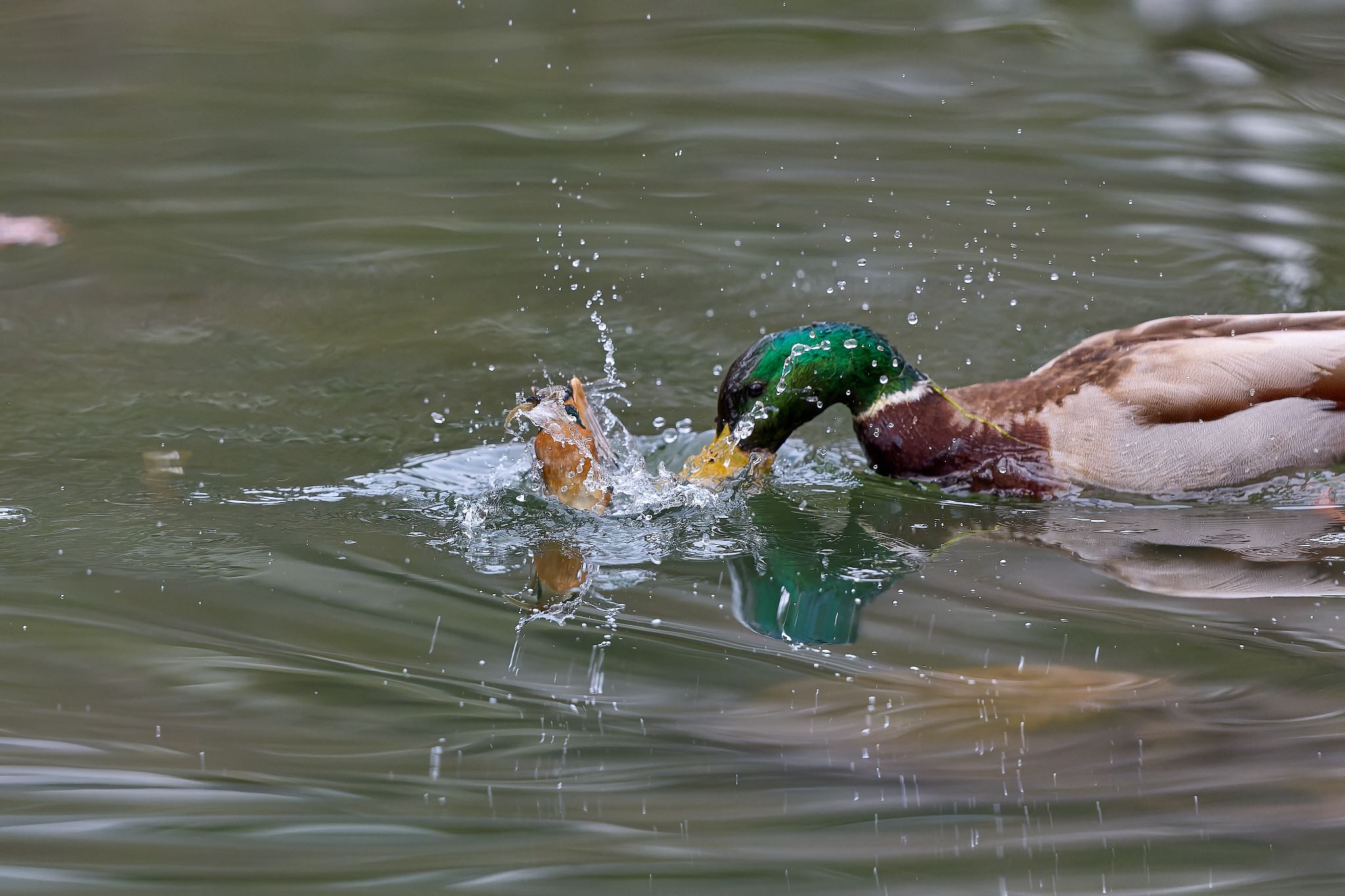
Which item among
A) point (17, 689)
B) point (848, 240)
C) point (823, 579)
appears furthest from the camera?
point (848, 240)

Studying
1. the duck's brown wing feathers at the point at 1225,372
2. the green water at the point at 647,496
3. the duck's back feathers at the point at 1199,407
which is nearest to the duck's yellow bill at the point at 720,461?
the green water at the point at 647,496

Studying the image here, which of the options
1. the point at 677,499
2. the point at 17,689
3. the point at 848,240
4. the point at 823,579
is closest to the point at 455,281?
the point at 848,240

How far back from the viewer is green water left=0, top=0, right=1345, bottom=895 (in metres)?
2.58

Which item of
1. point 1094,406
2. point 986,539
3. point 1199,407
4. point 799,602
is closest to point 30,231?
point 799,602

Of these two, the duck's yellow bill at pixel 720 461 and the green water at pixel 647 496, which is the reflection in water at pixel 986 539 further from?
the duck's yellow bill at pixel 720 461

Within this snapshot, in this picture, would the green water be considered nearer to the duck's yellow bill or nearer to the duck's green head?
the duck's yellow bill

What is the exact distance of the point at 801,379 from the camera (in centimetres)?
439

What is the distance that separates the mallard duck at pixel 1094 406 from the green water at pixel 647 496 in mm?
160

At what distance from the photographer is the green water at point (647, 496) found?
8.46 ft

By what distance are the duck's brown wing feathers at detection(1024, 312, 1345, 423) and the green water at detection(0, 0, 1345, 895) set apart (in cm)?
33

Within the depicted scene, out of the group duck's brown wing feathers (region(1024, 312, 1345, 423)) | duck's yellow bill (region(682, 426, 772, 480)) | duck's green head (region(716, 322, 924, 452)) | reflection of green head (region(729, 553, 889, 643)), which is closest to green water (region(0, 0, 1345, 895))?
reflection of green head (region(729, 553, 889, 643))

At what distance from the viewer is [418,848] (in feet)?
8.11

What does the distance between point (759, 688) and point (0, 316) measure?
14.5 ft

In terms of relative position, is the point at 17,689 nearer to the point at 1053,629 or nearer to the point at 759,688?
the point at 759,688
